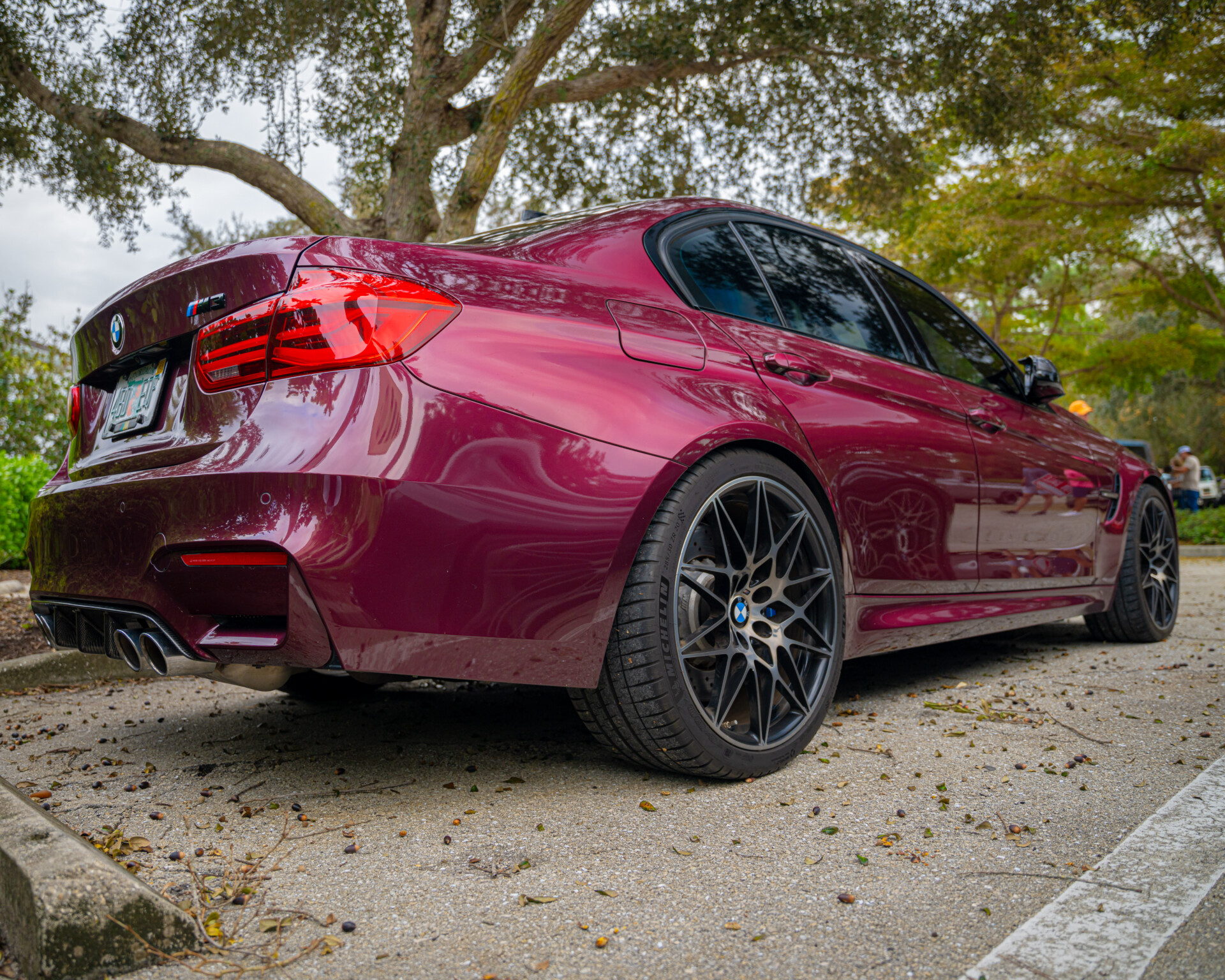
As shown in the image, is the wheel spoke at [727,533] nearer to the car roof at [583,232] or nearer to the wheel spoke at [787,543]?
the wheel spoke at [787,543]

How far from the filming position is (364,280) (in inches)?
79.7

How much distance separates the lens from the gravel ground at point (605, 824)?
158 cm

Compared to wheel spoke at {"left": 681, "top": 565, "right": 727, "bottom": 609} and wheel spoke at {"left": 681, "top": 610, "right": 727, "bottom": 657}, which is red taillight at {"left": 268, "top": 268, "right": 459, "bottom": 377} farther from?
wheel spoke at {"left": 681, "top": 610, "right": 727, "bottom": 657}

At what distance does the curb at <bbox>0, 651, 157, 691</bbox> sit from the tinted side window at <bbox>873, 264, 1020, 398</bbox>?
140 inches

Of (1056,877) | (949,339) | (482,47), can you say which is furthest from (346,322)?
(482,47)

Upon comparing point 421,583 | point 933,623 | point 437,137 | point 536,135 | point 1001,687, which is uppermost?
point 536,135

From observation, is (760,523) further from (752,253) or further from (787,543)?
(752,253)

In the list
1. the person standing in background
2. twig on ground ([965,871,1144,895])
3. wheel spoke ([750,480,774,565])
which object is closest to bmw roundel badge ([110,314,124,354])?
wheel spoke ([750,480,774,565])

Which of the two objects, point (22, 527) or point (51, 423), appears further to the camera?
point (51, 423)

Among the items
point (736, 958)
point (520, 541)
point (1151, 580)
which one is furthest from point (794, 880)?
point (1151, 580)

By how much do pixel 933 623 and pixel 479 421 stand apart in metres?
1.89

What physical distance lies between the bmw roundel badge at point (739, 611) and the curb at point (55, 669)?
2903 millimetres

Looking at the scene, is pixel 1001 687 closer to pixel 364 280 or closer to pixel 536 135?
pixel 364 280

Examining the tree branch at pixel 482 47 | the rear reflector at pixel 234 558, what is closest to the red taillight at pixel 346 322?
the rear reflector at pixel 234 558
